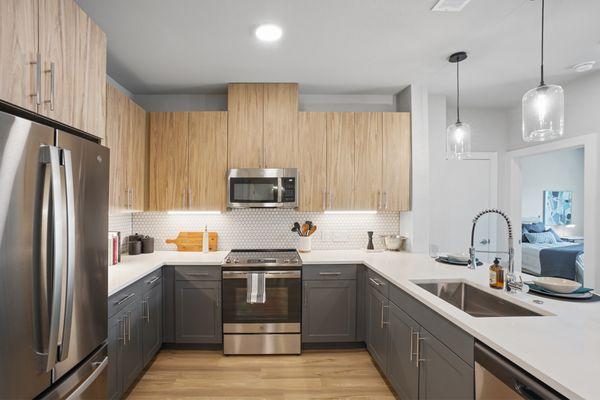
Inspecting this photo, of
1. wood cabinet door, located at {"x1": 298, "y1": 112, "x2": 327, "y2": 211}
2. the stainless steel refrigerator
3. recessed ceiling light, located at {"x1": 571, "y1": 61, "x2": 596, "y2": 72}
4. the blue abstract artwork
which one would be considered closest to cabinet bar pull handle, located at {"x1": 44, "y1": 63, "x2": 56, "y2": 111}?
the stainless steel refrigerator

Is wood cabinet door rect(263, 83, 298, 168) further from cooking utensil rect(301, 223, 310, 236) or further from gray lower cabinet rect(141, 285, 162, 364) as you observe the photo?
gray lower cabinet rect(141, 285, 162, 364)

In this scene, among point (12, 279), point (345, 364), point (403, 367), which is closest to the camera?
point (12, 279)

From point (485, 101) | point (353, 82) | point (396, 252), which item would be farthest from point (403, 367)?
point (485, 101)

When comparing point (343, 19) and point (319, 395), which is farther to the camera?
point (319, 395)

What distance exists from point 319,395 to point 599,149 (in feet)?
10.9

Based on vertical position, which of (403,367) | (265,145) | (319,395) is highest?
(265,145)

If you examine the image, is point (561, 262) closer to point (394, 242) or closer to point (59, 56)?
point (394, 242)

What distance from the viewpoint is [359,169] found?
336 centimetres

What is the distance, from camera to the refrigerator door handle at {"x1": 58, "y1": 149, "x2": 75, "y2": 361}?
1.33 meters

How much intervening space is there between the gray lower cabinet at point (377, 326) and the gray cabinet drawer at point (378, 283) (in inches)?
1.0

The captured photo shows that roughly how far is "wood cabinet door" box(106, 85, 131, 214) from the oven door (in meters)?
1.09

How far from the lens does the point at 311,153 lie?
3.32 metres

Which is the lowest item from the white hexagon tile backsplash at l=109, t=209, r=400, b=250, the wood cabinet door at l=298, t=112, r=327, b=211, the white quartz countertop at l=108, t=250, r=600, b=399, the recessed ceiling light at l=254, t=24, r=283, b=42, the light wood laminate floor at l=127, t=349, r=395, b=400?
the light wood laminate floor at l=127, t=349, r=395, b=400

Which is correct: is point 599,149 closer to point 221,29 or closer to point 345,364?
point 345,364
